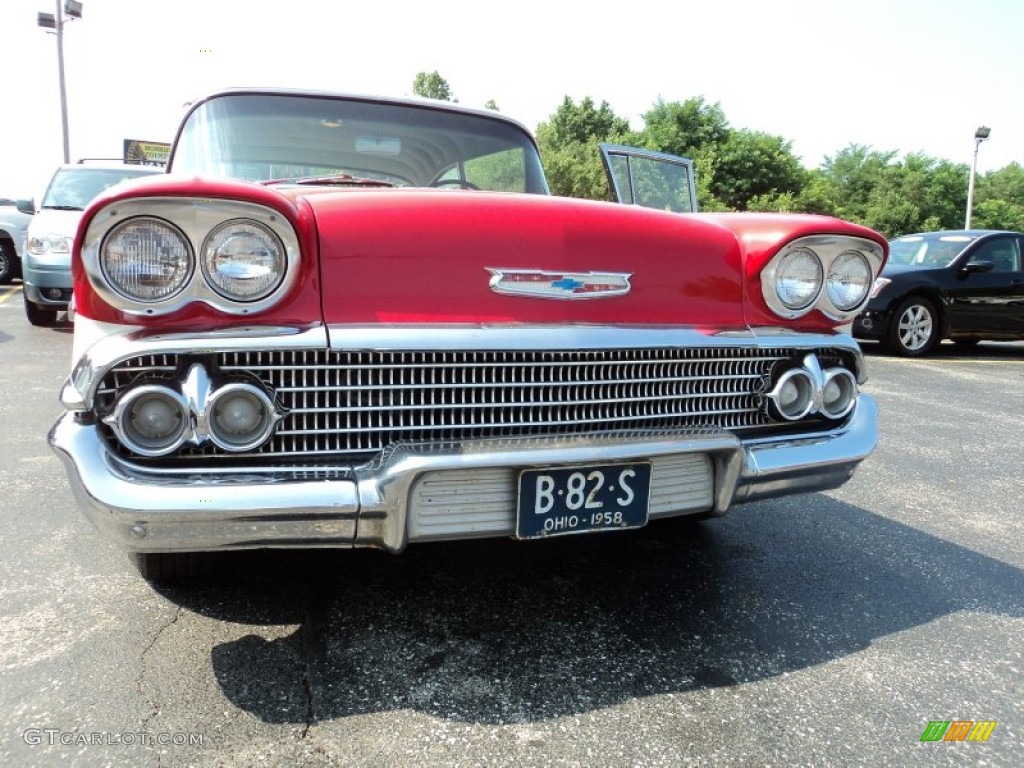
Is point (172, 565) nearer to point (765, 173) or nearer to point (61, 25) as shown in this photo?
point (61, 25)

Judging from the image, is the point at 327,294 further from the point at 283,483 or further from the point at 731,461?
the point at 731,461

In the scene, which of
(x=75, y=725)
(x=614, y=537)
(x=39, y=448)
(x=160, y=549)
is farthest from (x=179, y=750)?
(x=39, y=448)

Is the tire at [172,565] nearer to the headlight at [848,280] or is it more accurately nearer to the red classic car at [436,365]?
the red classic car at [436,365]

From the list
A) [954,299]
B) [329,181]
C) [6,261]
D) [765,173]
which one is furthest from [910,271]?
[765,173]

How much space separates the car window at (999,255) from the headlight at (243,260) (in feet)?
28.5

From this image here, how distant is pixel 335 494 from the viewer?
1735 mm

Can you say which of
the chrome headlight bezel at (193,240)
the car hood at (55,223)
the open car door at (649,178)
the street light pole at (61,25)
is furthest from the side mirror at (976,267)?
the street light pole at (61,25)

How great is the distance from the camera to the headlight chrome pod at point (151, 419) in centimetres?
169

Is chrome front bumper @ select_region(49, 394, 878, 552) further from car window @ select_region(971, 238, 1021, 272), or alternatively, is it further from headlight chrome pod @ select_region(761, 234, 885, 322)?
car window @ select_region(971, 238, 1021, 272)

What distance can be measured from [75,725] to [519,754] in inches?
38.6

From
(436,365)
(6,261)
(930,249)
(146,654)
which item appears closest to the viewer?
(436,365)

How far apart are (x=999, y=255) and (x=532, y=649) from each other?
28.0 feet

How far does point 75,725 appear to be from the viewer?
169 cm

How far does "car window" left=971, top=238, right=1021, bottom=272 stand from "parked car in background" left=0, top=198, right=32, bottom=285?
12257 mm
